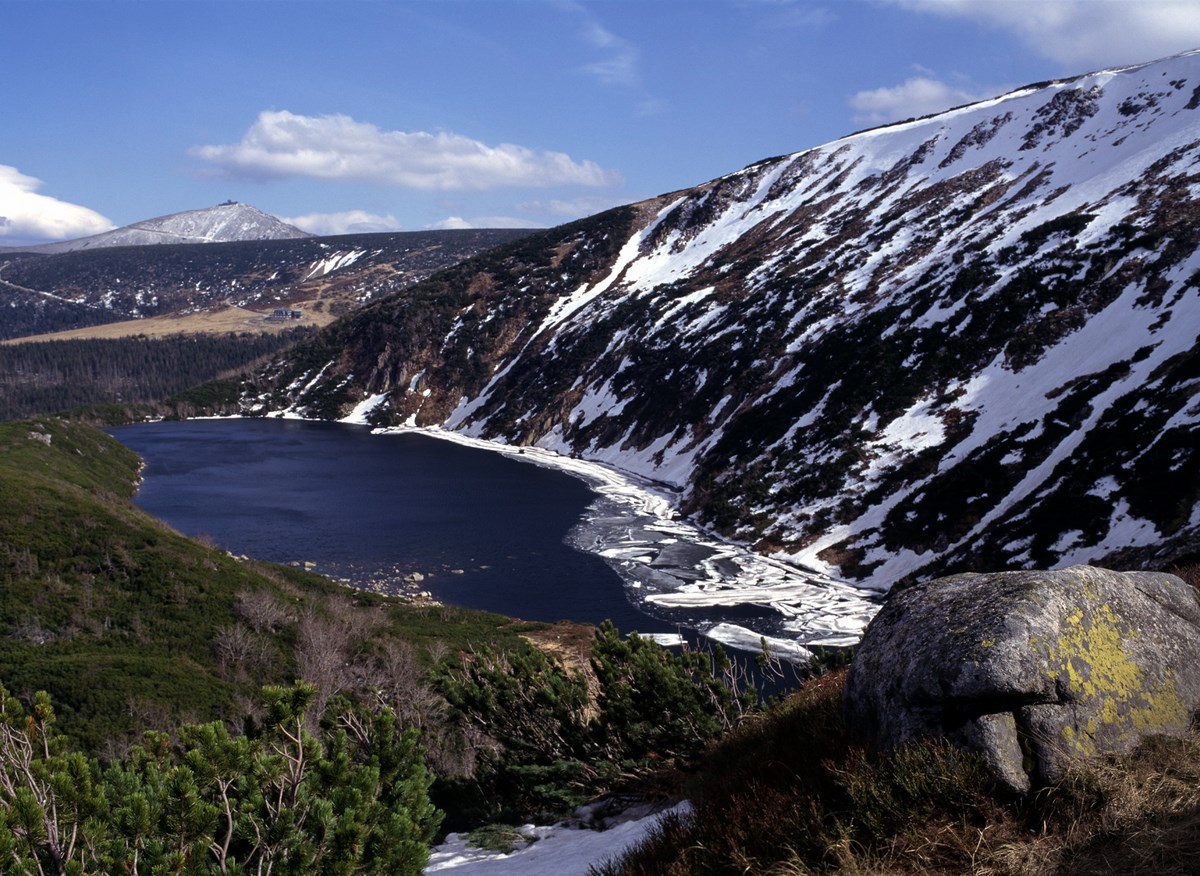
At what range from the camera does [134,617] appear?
40.7 m

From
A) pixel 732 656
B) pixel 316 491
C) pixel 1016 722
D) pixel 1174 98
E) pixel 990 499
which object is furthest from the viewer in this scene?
pixel 1174 98

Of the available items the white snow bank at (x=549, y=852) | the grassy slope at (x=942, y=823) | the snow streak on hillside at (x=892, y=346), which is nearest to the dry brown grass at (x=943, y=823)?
the grassy slope at (x=942, y=823)

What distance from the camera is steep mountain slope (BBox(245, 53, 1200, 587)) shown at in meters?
50.5

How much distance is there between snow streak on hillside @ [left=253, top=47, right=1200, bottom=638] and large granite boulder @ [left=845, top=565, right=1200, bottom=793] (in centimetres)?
2342

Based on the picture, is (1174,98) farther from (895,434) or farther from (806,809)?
(806,809)

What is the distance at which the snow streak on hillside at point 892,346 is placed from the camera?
50.3 meters

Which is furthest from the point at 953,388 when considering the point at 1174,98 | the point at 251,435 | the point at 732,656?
the point at 251,435

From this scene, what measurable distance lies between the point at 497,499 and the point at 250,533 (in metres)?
23.6

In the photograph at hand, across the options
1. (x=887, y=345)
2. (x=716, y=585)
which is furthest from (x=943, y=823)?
(x=887, y=345)

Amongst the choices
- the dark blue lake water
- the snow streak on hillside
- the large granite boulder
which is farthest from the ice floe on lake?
the large granite boulder

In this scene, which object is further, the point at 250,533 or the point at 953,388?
the point at 250,533

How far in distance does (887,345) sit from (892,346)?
0.64 meters

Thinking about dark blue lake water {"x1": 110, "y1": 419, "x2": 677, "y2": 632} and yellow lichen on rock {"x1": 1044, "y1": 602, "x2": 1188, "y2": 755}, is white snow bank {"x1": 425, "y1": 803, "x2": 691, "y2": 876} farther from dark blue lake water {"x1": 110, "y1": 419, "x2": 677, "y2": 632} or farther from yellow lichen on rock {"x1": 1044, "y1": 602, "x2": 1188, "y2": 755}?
dark blue lake water {"x1": 110, "y1": 419, "x2": 677, "y2": 632}

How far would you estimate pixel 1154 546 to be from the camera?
123 feet
